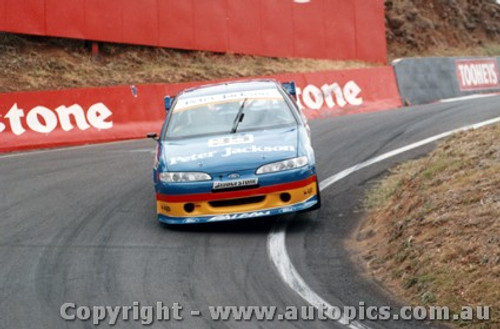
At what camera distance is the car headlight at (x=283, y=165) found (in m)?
8.91

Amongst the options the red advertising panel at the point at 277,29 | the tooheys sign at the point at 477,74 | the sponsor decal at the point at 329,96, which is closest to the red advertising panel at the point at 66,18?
the sponsor decal at the point at 329,96

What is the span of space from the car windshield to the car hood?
265 millimetres

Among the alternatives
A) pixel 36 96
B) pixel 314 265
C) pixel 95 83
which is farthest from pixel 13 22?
pixel 314 265

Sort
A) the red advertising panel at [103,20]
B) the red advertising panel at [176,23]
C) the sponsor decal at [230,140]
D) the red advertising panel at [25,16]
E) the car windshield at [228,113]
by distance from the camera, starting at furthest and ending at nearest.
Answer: the red advertising panel at [176,23] → the red advertising panel at [103,20] → the red advertising panel at [25,16] → the car windshield at [228,113] → the sponsor decal at [230,140]

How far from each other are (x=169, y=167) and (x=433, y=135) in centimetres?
680

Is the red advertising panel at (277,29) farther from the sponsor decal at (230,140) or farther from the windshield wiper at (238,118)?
the sponsor decal at (230,140)

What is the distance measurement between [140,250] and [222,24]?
16.7 meters

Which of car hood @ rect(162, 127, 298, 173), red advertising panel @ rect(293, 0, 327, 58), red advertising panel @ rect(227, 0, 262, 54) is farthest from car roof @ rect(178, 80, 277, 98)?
red advertising panel @ rect(293, 0, 327, 58)

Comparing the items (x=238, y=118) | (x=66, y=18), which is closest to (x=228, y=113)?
(x=238, y=118)

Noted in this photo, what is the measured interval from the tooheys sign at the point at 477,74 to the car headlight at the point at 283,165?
17999 millimetres

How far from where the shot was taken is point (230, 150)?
363 inches

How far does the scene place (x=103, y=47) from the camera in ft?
74.7

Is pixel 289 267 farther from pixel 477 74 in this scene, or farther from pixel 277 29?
pixel 477 74

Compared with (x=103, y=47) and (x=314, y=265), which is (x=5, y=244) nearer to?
(x=314, y=265)
